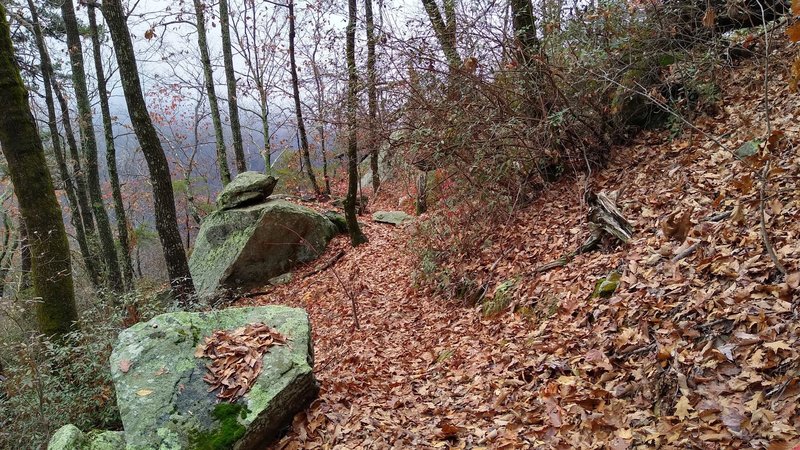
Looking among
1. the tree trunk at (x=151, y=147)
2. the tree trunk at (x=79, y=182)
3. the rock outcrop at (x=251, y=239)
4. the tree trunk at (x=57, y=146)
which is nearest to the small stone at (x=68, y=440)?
the tree trunk at (x=151, y=147)

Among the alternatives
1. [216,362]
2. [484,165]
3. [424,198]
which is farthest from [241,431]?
[424,198]

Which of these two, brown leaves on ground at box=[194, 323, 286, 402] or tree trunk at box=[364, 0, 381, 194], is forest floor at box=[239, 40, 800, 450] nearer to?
brown leaves on ground at box=[194, 323, 286, 402]

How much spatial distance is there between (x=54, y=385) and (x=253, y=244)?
6076 millimetres

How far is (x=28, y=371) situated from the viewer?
470 cm

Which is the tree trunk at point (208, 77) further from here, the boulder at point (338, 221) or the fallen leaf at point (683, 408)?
the fallen leaf at point (683, 408)

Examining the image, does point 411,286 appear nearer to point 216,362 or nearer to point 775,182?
point 216,362

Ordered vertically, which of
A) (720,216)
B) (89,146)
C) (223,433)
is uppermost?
(89,146)

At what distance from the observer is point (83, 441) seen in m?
3.83

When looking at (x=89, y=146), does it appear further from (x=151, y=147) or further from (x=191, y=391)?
(x=191, y=391)

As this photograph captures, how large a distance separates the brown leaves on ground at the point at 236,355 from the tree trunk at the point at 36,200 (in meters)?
2.44

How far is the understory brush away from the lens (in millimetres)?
4531

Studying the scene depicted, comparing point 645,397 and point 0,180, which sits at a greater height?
point 0,180

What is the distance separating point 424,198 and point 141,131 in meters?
6.39

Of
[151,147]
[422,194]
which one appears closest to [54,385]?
[151,147]
